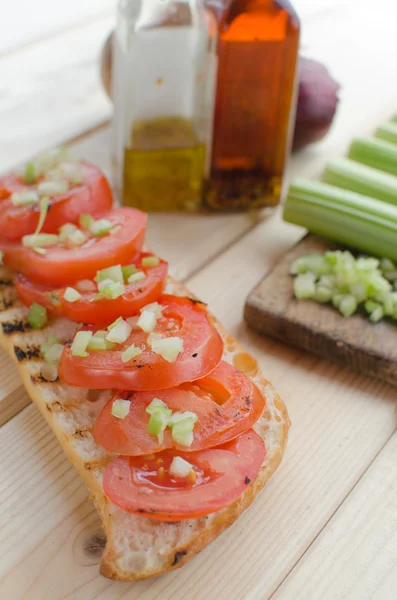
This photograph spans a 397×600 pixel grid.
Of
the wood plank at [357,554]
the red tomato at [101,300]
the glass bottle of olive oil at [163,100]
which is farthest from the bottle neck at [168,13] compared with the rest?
the wood plank at [357,554]

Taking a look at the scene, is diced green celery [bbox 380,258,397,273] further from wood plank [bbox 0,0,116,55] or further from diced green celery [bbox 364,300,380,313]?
wood plank [bbox 0,0,116,55]

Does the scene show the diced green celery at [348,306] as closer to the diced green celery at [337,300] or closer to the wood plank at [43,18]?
the diced green celery at [337,300]

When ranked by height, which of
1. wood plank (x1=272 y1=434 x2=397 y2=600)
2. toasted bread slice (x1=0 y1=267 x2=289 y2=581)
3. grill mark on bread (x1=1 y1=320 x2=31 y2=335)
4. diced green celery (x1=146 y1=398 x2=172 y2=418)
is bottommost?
wood plank (x1=272 y1=434 x2=397 y2=600)

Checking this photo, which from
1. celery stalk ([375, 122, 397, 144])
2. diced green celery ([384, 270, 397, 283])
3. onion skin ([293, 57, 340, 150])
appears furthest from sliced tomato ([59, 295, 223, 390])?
celery stalk ([375, 122, 397, 144])

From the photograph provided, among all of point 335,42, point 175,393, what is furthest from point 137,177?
point 335,42

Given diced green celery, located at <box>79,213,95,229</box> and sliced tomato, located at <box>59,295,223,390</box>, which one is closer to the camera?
sliced tomato, located at <box>59,295,223,390</box>

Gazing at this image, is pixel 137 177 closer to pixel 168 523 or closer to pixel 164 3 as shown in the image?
pixel 164 3

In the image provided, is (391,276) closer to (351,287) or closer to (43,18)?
(351,287)
